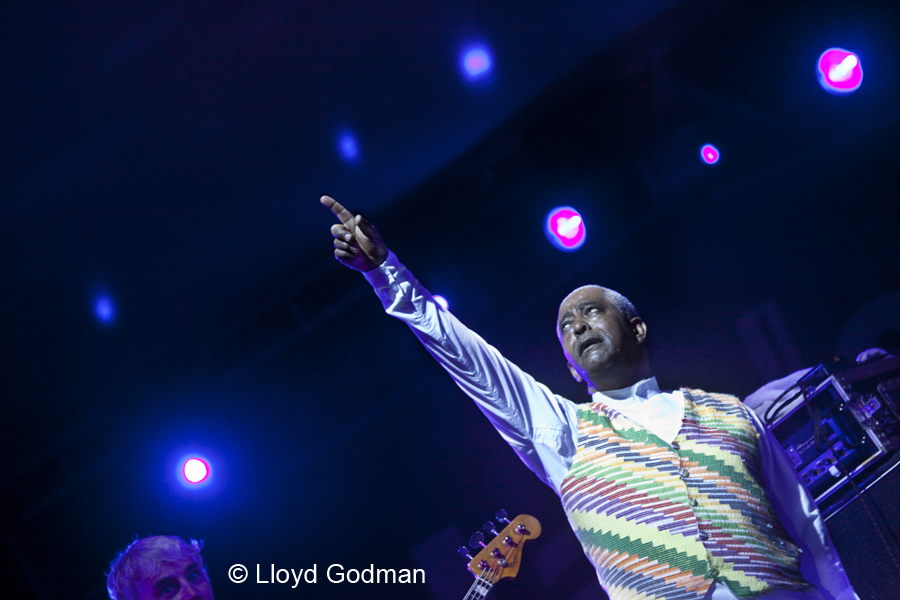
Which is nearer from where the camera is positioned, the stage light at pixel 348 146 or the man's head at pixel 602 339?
the man's head at pixel 602 339

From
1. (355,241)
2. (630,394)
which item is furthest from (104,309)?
(630,394)

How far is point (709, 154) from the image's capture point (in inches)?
155

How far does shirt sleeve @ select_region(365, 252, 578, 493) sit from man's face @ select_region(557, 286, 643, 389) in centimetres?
21

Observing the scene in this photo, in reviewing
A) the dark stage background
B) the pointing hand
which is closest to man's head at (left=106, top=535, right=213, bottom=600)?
the dark stage background

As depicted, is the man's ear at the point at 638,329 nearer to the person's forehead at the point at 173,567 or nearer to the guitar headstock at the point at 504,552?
the guitar headstock at the point at 504,552

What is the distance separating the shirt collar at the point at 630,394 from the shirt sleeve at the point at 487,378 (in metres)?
→ 0.15

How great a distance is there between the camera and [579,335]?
2332mm

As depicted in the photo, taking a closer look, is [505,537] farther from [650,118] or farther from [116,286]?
A: [650,118]

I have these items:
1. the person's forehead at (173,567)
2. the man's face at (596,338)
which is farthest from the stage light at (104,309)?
the man's face at (596,338)

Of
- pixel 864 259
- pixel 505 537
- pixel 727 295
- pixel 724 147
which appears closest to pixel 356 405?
pixel 505 537

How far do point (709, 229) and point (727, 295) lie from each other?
0.41 metres

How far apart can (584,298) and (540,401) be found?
0.50 meters

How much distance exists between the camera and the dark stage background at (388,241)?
300cm

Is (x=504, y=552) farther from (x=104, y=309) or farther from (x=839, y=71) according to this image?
(x=839, y=71)
